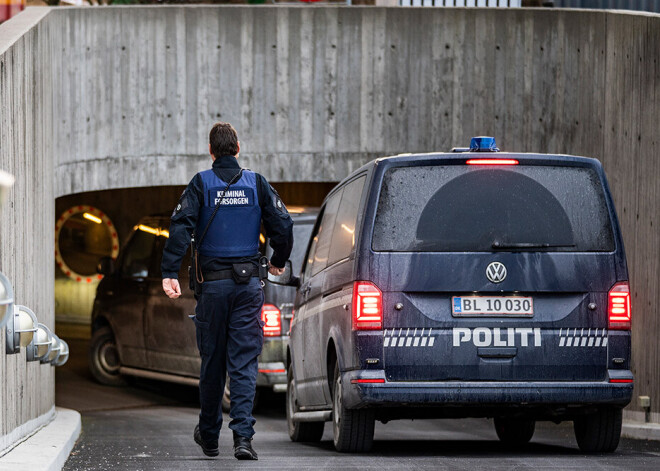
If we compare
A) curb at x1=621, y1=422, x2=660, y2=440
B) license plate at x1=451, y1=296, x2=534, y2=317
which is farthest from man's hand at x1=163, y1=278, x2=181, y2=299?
A: curb at x1=621, y1=422, x2=660, y2=440

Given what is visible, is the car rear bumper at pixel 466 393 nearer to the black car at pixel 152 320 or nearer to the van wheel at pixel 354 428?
the van wheel at pixel 354 428

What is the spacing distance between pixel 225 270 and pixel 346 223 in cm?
118

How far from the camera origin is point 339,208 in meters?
9.45

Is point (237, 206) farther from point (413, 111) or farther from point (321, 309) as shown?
point (413, 111)

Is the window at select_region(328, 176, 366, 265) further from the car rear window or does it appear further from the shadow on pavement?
the shadow on pavement

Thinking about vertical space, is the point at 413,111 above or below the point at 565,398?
above

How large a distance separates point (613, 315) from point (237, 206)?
7.55 ft

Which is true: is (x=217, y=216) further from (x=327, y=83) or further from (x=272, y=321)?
(x=327, y=83)

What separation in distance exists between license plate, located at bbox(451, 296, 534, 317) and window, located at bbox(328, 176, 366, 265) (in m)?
0.75

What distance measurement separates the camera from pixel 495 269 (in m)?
8.16

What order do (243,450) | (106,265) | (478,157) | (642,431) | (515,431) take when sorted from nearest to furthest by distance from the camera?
(243,450) → (478,157) → (515,431) → (642,431) → (106,265)

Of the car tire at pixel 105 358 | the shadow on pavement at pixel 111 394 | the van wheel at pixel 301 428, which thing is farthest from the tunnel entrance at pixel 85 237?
the van wheel at pixel 301 428

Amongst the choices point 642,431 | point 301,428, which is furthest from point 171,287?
point 642,431

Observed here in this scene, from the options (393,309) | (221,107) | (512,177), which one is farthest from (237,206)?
(221,107)
